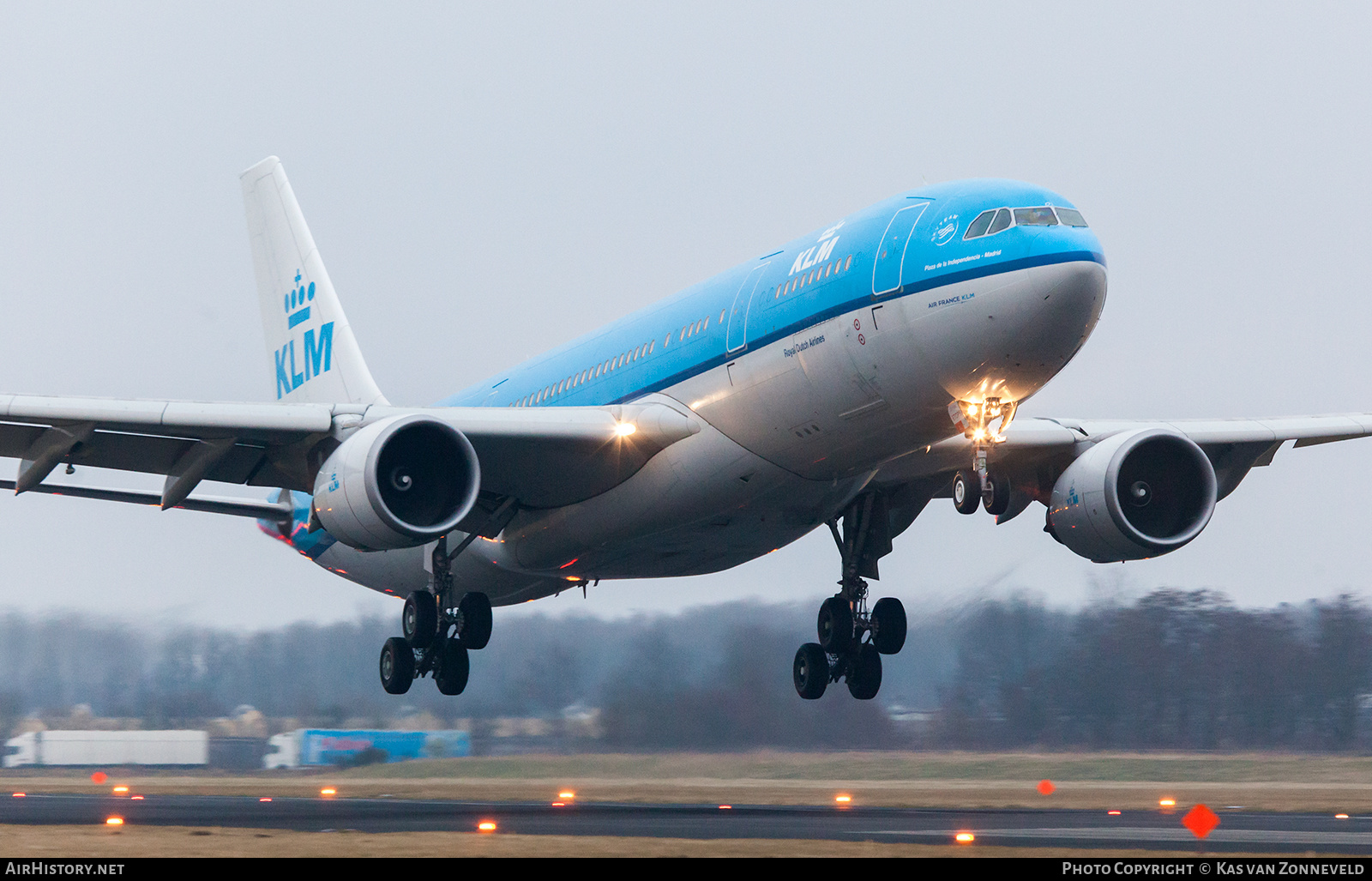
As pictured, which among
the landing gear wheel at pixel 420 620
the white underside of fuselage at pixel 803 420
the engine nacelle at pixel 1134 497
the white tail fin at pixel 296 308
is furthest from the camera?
the white tail fin at pixel 296 308

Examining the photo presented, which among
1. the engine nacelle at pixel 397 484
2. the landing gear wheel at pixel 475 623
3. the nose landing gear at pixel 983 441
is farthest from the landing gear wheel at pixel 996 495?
the landing gear wheel at pixel 475 623

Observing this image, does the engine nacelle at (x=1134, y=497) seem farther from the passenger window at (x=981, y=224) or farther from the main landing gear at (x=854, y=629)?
the passenger window at (x=981, y=224)

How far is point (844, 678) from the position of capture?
26500 millimetres

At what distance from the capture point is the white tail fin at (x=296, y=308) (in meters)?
30.1

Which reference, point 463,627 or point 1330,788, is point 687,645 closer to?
point 463,627

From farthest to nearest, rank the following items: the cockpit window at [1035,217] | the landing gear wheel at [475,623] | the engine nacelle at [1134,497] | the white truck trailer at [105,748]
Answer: the white truck trailer at [105,748] → the landing gear wheel at [475,623] → the engine nacelle at [1134,497] → the cockpit window at [1035,217]

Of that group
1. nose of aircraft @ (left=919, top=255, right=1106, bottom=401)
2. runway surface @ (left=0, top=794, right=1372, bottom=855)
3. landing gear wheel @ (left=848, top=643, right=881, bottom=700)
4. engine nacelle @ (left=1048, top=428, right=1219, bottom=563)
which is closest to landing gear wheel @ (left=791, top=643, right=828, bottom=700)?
landing gear wheel @ (left=848, top=643, right=881, bottom=700)

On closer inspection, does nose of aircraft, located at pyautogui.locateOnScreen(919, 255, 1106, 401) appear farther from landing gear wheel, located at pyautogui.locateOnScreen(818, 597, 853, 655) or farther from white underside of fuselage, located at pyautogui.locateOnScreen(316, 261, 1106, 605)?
landing gear wheel, located at pyautogui.locateOnScreen(818, 597, 853, 655)

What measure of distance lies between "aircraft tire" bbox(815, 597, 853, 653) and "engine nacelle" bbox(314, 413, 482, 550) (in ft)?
25.1

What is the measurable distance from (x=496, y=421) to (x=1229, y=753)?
13968mm

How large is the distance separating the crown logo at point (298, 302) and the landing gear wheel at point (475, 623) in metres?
9.00

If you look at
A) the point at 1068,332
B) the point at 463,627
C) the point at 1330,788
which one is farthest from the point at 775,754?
the point at 1068,332

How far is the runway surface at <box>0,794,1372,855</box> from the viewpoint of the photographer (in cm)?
1684

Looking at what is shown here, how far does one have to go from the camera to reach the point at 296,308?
105 ft
